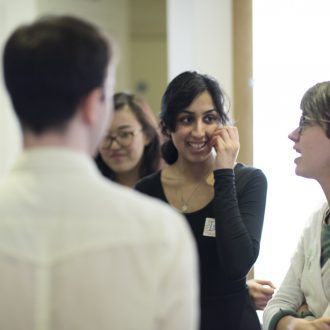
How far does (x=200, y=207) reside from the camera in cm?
172

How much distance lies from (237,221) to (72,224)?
0.77 m

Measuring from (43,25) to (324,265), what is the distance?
1078 mm

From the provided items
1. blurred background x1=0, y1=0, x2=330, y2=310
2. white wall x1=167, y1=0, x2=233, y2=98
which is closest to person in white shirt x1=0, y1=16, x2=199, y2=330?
blurred background x1=0, y1=0, x2=330, y2=310

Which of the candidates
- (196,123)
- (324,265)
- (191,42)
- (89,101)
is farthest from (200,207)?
(191,42)

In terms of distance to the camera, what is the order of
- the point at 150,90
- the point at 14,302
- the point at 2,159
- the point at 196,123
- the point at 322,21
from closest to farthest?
the point at 14,302
the point at 196,123
the point at 322,21
the point at 2,159
the point at 150,90

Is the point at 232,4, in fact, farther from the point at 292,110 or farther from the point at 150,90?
the point at 150,90

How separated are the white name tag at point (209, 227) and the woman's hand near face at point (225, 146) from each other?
15 centimetres

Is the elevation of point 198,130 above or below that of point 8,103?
below

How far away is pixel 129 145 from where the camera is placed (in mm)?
2230

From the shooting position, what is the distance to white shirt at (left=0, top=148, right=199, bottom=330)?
0.85m

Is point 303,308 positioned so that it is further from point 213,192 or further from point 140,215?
point 140,215

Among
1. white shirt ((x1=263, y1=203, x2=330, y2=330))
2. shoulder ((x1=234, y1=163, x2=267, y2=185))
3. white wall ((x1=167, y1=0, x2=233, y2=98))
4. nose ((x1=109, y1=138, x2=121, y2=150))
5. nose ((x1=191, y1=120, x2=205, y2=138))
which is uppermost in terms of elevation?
white wall ((x1=167, y1=0, x2=233, y2=98))

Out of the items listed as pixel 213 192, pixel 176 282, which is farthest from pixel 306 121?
pixel 176 282

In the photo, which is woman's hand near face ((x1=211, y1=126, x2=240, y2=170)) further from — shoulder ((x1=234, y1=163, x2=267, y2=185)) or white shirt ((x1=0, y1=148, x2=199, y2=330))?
white shirt ((x1=0, y1=148, x2=199, y2=330))
